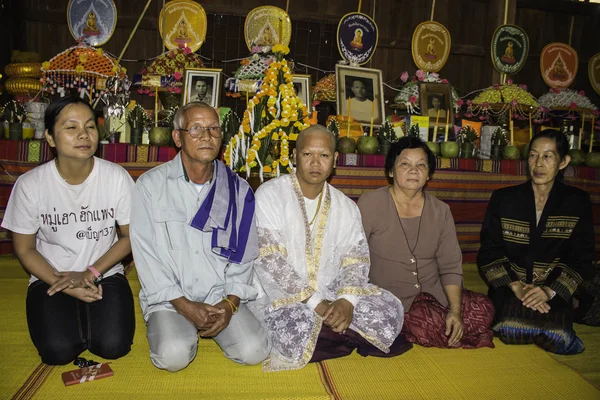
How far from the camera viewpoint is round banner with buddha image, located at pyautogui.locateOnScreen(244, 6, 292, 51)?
18.1 feet

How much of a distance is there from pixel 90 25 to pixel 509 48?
16.9ft

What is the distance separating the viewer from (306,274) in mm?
2432

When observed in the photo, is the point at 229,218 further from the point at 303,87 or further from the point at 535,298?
the point at 303,87

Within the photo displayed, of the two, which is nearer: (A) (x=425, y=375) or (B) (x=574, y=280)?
(A) (x=425, y=375)

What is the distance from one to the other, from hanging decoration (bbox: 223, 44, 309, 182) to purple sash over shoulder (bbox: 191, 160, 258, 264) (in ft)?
2.78

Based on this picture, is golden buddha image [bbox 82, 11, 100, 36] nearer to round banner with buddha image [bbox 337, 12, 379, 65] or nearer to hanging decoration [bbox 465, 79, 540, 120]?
round banner with buddha image [bbox 337, 12, 379, 65]

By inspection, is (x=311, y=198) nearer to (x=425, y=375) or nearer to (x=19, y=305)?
(x=425, y=375)

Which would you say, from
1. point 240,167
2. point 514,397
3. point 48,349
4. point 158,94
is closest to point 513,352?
point 514,397

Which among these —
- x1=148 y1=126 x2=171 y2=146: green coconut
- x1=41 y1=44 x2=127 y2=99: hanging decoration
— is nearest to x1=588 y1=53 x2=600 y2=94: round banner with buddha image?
x1=148 y1=126 x2=171 y2=146: green coconut

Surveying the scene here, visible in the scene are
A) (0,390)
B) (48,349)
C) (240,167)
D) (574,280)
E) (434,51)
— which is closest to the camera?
(0,390)

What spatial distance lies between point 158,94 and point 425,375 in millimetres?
3490

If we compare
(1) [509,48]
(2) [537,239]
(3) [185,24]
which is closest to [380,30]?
(1) [509,48]

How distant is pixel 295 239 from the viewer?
2.45 meters

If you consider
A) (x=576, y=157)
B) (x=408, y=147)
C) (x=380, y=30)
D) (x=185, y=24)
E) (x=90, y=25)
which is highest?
(x=380, y=30)
